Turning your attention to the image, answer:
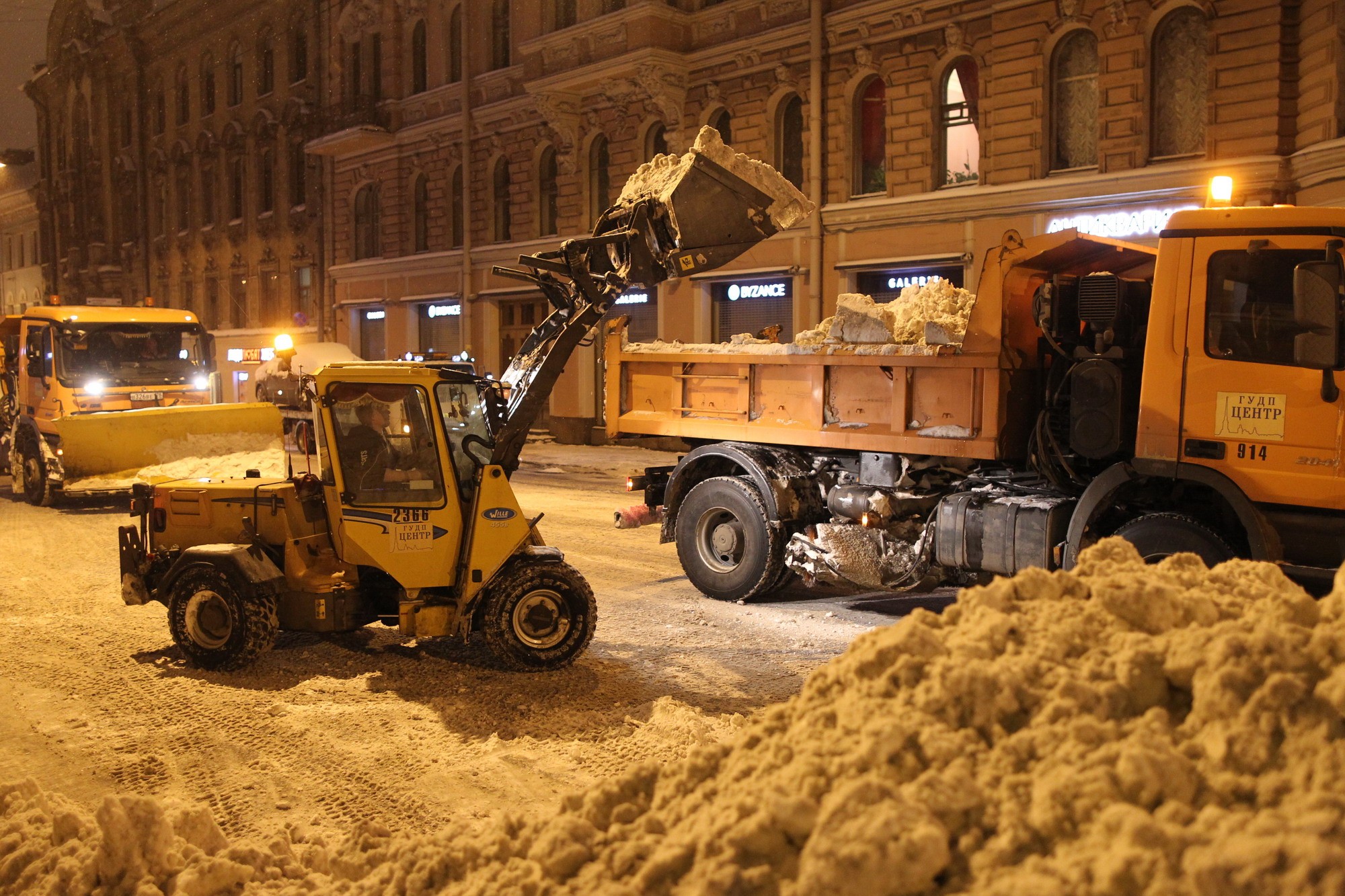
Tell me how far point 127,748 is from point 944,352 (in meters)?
5.82

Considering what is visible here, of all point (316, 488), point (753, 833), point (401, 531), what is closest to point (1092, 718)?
point (753, 833)

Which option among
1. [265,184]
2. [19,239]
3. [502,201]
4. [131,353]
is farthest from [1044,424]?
[19,239]

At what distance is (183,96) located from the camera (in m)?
42.8

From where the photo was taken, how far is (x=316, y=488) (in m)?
7.33

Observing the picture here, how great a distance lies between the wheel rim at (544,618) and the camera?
6.91 metres

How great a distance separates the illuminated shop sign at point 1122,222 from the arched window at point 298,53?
26778 mm

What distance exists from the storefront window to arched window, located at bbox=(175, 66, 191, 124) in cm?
2910

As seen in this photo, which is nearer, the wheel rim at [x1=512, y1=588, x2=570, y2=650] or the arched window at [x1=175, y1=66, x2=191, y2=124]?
the wheel rim at [x1=512, y1=588, x2=570, y2=650]

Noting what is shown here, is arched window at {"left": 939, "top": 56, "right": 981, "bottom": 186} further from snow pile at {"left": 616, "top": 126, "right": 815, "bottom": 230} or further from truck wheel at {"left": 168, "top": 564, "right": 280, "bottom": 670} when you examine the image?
truck wheel at {"left": 168, "top": 564, "right": 280, "bottom": 670}

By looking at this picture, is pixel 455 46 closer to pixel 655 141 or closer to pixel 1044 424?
pixel 655 141

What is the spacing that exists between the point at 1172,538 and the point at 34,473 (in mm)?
15117

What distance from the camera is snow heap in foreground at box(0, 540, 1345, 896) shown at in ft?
8.80

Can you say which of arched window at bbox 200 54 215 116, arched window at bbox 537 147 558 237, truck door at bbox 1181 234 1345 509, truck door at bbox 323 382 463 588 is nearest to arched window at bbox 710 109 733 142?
arched window at bbox 537 147 558 237

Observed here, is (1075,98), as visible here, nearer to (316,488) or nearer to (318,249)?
(316,488)
